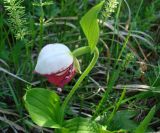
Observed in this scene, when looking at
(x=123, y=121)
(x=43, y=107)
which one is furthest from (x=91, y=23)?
(x=123, y=121)

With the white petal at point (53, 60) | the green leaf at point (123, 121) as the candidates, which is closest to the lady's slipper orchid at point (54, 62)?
the white petal at point (53, 60)

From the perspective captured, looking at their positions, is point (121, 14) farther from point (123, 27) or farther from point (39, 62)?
point (39, 62)

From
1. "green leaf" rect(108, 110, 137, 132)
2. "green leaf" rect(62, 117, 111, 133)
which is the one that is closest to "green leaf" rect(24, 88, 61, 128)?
"green leaf" rect(62, 117, 111, 133)

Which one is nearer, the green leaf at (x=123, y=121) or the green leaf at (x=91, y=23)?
the green leaf at (x=91, y=23)

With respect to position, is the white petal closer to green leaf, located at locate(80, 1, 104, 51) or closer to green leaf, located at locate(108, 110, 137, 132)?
green leaf, located at locate(80, 1, 104, 51)

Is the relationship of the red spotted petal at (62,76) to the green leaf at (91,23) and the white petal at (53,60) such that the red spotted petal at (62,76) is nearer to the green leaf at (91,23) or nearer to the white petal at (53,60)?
the white petal at (53,60)

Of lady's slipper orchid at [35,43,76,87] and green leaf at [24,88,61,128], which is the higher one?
lady's slipper orchid at [35,43,76,87]
